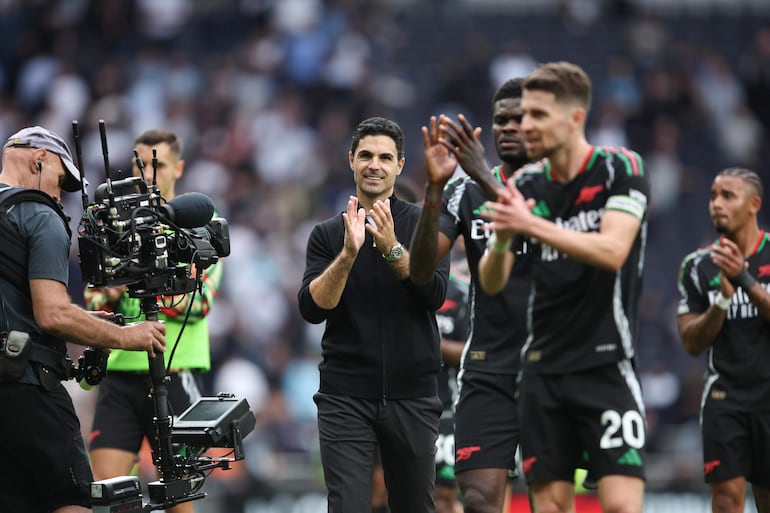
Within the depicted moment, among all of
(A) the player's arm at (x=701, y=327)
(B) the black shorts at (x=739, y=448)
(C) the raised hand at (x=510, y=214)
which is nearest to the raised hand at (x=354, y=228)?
(C) the raised hand at (x=510, y=214)

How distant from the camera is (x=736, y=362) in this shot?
864 cm

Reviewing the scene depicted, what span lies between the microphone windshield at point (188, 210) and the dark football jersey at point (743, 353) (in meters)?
3.60

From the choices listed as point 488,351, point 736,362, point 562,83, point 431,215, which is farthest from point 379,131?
point 736,362

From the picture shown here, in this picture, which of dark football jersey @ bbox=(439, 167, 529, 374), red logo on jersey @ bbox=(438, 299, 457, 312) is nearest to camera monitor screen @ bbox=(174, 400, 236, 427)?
dark football jersey @ bbox=(439, 167, 529, 374)

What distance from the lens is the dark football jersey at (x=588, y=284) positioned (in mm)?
6238

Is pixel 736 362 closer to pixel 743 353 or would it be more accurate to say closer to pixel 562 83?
pixel 743 353

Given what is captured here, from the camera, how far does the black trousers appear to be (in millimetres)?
7277

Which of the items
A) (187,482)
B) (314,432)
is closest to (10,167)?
(187,482)

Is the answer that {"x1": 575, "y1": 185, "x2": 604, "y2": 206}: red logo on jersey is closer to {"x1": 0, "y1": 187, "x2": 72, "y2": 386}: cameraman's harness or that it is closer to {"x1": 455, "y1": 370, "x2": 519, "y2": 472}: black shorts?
{"x1": 455, "y1": 370, "x2": 519, "y2": 472}: black shorts

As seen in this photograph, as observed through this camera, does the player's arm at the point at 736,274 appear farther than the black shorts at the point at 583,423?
Yes

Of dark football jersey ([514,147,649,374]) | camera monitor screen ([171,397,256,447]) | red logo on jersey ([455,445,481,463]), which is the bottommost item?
red logo on jersey ([455,445,481,463])

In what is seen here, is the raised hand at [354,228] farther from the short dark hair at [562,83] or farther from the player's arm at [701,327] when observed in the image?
the player's arm at [701,327]

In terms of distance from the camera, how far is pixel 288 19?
1988 cm

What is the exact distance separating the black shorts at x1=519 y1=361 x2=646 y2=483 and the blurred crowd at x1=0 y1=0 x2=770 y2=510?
873cm
